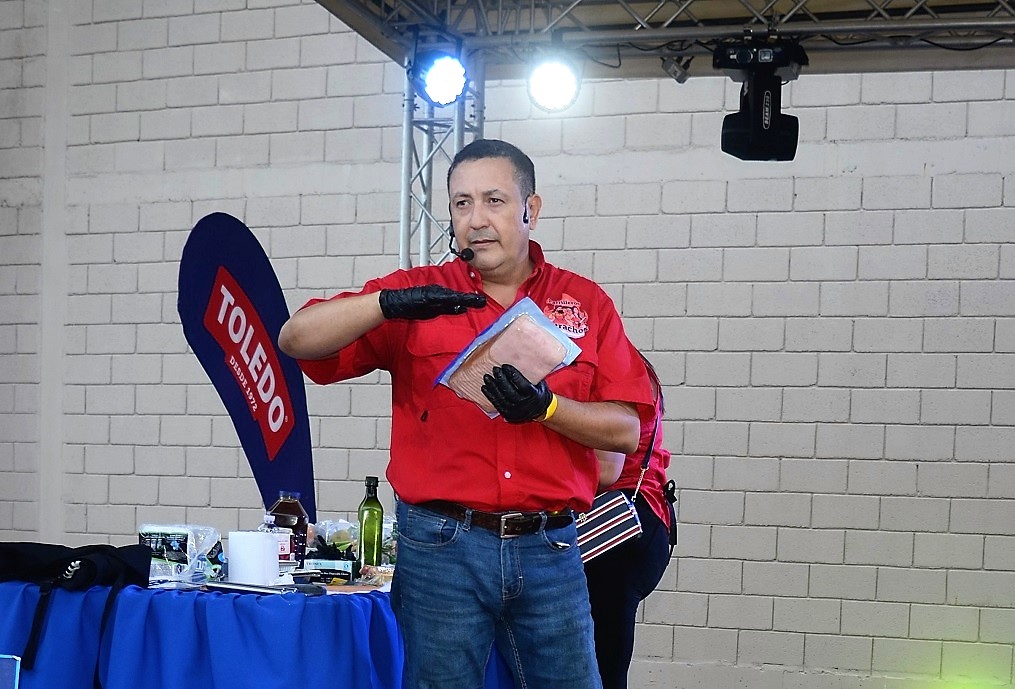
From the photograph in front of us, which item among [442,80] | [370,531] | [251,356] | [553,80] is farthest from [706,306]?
[370,531]

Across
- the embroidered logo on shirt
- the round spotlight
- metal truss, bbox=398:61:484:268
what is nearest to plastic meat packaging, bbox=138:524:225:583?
the embroidered logo on shirt

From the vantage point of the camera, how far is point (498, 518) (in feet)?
6.73

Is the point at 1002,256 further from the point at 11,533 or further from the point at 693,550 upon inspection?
the point at 11,533

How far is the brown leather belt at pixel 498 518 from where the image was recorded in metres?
2.05

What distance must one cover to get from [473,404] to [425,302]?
217mm

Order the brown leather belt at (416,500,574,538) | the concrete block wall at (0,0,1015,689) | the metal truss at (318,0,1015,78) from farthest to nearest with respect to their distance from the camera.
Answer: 1. the concrete block wall at (0,0,1015,689)
2. the metal truss at (318,0,1015,78)
3. the brown leather belt at (416,500,574,538)

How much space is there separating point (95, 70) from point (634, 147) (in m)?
Answer: 2.90

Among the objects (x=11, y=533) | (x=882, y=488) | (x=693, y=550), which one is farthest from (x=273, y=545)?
(x=11, y=533)

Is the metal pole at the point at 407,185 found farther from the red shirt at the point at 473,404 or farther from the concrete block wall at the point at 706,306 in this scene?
the red shirt at the point at 473,404

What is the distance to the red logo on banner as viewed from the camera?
3658mm

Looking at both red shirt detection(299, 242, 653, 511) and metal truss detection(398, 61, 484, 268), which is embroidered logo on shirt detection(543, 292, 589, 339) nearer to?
red shirt detection(299, 242, 653, 511)

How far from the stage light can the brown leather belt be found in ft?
7.35

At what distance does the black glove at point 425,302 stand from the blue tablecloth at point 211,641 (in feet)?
2.88

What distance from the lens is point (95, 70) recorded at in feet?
19.8
